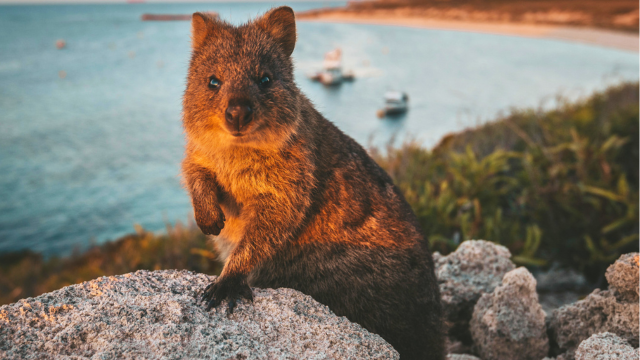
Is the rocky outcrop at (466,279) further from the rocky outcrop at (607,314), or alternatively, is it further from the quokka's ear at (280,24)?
the quokka's ear at (280,24)

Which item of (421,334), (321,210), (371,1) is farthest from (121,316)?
(371,1)

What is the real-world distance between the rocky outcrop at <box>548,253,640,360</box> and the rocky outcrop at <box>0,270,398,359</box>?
7.92 feet

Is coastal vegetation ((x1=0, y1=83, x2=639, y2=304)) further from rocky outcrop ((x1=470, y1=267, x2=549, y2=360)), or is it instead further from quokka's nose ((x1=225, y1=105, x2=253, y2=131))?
quokka's nose ((x1=225, y1=105, x2=253, y2=131))

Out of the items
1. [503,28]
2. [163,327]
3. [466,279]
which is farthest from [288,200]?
[503,28]

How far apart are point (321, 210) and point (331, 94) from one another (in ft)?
121

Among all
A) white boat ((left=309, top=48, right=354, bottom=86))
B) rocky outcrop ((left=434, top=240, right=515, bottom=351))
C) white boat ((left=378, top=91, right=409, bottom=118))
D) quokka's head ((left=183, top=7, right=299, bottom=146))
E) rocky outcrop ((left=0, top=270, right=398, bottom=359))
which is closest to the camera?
rocky outcrop ((left=0, top=270, right=398, bottom=359))

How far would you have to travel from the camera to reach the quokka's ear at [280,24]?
13.1 ft

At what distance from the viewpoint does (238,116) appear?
3.07 m

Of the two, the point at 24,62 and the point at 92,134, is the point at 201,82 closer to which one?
the point at 92,134

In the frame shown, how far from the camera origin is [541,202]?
818cm

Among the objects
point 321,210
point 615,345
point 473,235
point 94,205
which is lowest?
point 94,205

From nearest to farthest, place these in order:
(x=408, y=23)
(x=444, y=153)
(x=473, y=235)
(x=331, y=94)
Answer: (x=473, y=235), (x=444, y=153), (x=331, y=94), (x=408, y=23)

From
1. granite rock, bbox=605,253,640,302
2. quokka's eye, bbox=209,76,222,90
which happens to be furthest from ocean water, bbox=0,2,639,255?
granite rock, bbox=605,253,640,302

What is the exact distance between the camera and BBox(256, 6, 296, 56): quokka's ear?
3.99 m
